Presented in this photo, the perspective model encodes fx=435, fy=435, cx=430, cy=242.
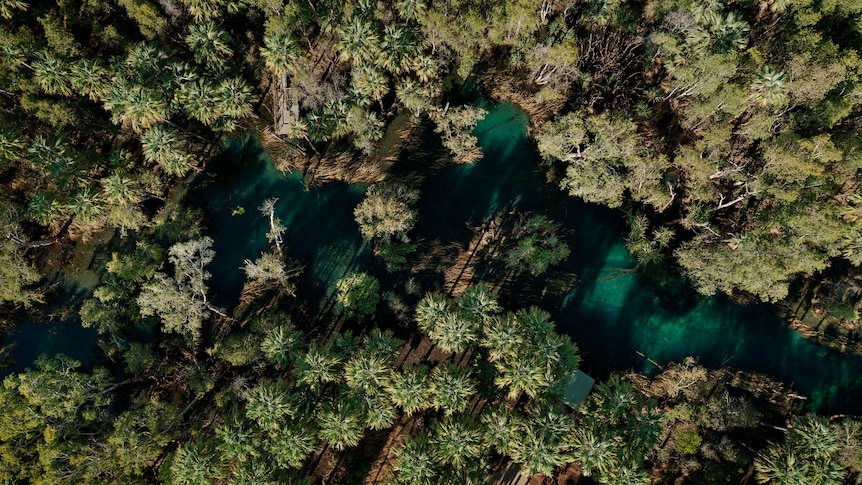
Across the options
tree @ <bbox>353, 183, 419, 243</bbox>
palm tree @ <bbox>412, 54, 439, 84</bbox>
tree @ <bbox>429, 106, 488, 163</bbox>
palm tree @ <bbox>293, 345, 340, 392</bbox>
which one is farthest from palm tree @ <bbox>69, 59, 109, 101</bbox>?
palm tree @ <bbox>293, 345, 340, 392</bbox>

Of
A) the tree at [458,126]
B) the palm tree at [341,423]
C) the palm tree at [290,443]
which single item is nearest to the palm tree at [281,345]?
the palm tree at [290,443]

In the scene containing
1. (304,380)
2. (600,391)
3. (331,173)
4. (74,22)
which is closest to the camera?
(304,380)

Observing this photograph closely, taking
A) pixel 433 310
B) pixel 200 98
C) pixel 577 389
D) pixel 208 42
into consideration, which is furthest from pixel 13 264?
pixel 577 389

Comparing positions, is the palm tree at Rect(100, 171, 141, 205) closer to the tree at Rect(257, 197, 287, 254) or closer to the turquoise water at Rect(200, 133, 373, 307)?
the turquoise water at Rect(200, 133, 373, 307)

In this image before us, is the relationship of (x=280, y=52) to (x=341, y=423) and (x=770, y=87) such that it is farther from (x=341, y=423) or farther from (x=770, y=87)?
(x=770, y=87)

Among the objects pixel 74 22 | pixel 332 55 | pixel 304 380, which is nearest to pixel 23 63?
pixel 74 22

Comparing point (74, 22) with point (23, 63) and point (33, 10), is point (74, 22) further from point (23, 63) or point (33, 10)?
point (23, 63)

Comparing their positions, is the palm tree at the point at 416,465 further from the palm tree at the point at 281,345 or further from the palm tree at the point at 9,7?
the palm tree at the point at 9,7
